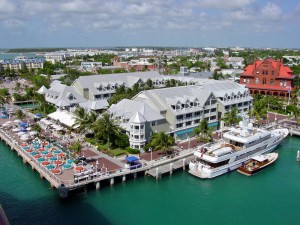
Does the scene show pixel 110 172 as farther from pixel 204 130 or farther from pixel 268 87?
pixel 268 87

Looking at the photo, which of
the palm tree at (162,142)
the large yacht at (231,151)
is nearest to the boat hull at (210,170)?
the large yacht at (231,151)

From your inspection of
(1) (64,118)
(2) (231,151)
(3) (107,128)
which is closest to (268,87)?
(2) (231,151)

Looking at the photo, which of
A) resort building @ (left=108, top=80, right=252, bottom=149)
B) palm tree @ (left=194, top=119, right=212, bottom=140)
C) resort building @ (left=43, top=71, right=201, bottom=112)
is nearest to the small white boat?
palm tree @ (left=194, top=119, right=212, bottom=140)

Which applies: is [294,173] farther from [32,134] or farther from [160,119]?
[32,134]

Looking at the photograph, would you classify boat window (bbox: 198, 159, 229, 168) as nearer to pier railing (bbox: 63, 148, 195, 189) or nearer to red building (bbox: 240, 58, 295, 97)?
pier railing (bbox: 63, 148, 195, 189)

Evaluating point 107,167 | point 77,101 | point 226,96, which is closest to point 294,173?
point 226,96
